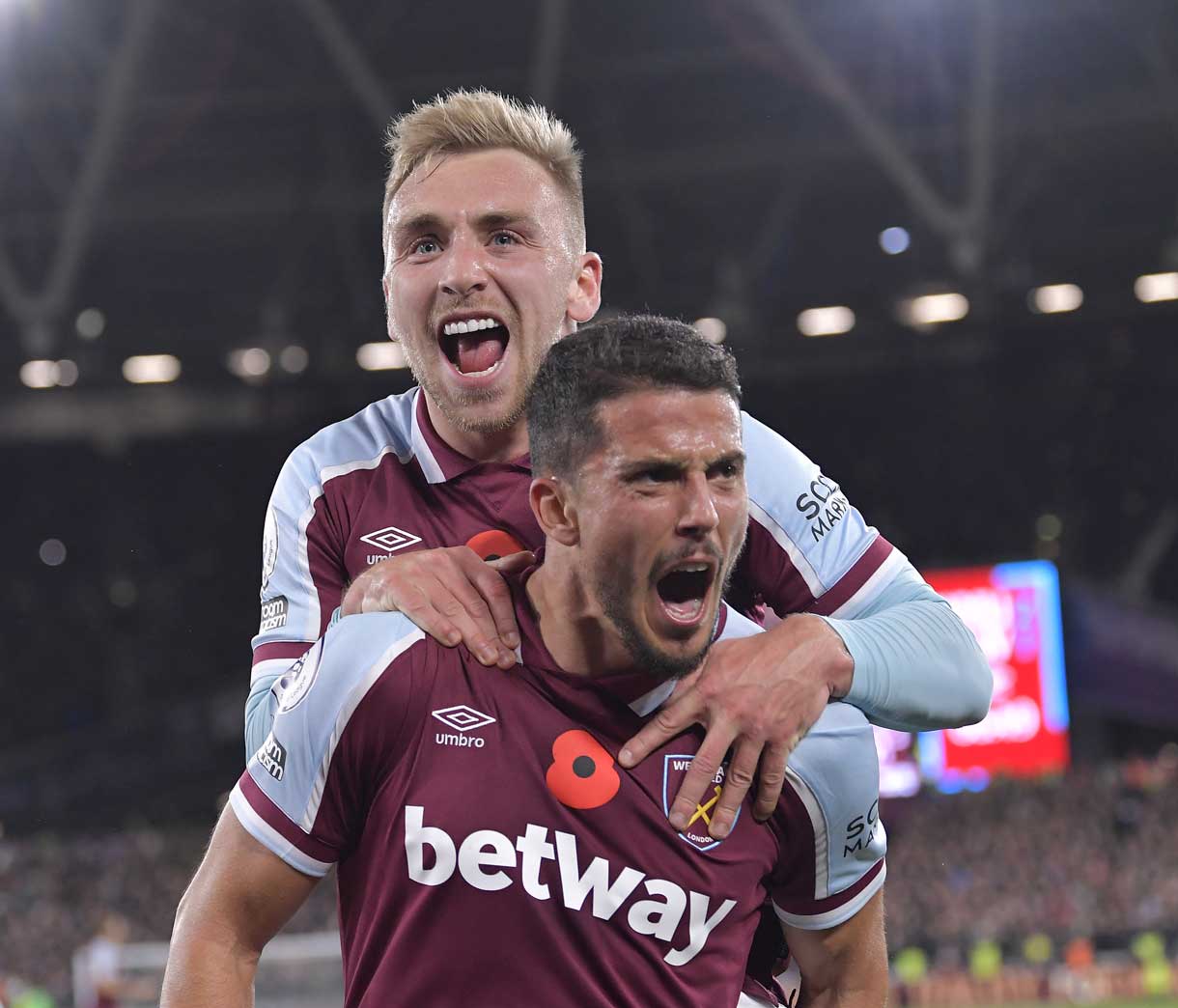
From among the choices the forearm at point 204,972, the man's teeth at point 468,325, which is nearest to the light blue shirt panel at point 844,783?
the forearm at point 204,972

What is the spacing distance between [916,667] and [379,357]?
1680 centimetres

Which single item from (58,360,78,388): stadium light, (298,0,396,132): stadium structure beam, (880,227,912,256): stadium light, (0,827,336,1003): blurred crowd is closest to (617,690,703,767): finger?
(298,0,396,132): stadium structure beam

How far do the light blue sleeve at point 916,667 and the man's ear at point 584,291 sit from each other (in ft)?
2.61

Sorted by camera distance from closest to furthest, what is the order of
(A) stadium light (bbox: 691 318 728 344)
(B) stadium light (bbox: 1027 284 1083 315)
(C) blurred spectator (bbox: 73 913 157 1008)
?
(C) blurred spectator (bbox: 73 913 157 1008)
(B) stadium light (bbox: 1027 284 1083 315)
(A) stadium light (bbox: 691 318 728 344)

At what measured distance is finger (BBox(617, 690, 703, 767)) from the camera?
7.43ft

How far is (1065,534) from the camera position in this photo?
23172 millimetres

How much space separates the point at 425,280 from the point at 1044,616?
55.2 ft

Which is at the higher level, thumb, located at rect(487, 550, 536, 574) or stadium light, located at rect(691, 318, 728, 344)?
stadium light, located at rect(691, 318, 728, 344)

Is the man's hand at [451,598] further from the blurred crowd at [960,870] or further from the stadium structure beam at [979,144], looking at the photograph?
the blurred crowd at [960,870]

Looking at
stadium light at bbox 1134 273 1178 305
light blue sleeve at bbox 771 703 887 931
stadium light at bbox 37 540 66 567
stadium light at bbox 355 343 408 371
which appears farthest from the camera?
stadium light at bbox 37 540 66 567

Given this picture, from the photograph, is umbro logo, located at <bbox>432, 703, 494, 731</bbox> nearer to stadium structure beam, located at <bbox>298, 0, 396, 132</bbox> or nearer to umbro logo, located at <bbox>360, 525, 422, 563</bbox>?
umbro logo, located at <bbox>360, 525, 422, 563</bbox>

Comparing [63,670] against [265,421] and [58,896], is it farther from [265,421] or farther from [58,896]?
[265,421]

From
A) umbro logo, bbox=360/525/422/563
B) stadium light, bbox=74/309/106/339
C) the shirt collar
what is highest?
stadium light, bbox=74/309/106/339

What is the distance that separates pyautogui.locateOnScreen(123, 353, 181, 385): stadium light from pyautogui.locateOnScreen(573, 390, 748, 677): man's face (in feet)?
57.6
